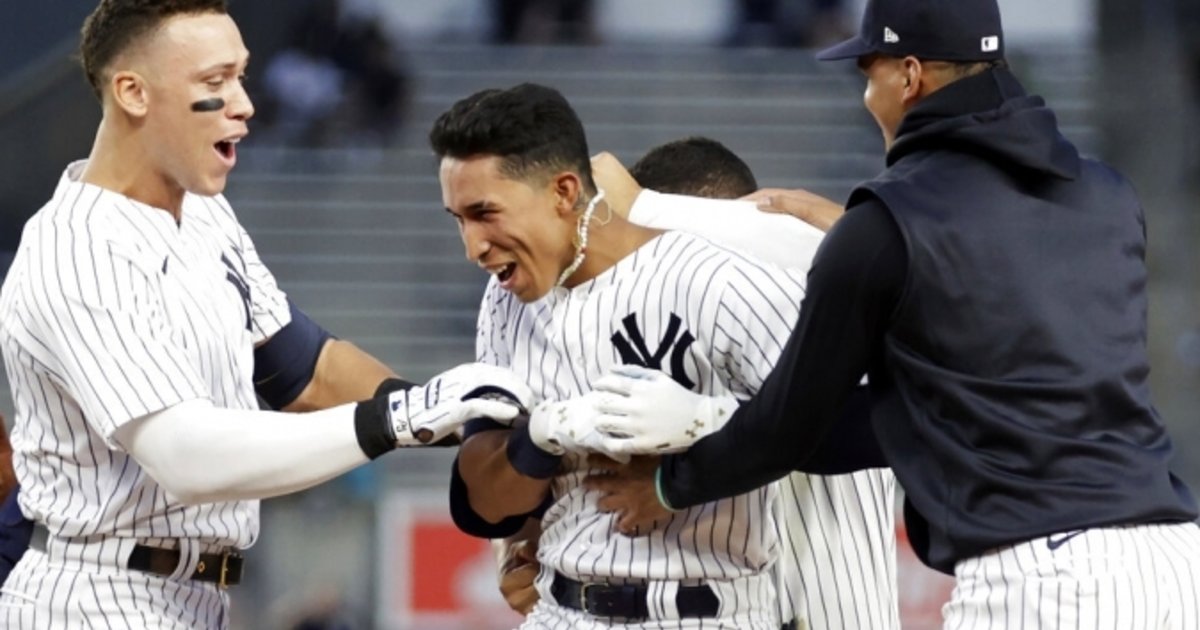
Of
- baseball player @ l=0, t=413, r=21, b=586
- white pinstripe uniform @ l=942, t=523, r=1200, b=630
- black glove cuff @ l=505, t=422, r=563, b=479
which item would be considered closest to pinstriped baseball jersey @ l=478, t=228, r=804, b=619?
black glove cuff @ l=505, t=422, r=563, b=479

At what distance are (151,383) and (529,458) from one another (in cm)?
69

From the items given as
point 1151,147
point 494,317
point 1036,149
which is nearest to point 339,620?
point 1151,147

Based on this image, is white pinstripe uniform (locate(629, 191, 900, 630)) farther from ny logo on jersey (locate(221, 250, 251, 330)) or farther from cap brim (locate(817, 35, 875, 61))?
ny logo on jersey (locate(221, 250, 251, 330))

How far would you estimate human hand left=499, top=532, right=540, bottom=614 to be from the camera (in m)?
4.38

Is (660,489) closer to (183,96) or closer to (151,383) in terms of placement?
(151,383)

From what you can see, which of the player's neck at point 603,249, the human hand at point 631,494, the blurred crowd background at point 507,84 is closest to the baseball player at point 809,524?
the player's neck at point 603,249

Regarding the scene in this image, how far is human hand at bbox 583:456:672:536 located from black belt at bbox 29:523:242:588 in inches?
28.2

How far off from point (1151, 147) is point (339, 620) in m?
5.17

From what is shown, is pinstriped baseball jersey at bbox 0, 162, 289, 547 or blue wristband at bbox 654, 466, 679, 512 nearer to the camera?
pinstriped baseball jersey at bbox 0, 162, 289, 547

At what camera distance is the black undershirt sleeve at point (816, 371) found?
3.41 m

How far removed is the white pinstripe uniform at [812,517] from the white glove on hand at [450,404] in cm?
70

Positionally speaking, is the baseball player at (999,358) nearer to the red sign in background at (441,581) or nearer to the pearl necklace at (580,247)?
the pearl necklace at (580,247)

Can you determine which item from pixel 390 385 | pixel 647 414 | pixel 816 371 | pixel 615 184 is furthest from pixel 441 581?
pixel 816 371

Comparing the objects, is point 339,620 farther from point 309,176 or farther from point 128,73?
point 128,73
